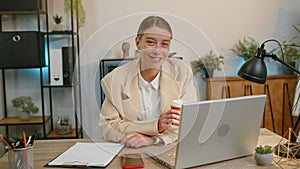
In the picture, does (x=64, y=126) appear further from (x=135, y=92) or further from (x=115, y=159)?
(x=135, y=92)

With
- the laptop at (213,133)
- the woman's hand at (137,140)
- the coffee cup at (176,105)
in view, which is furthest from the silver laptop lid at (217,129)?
the woman's hand at (137,140)

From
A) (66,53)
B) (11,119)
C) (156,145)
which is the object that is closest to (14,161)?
(156,145)

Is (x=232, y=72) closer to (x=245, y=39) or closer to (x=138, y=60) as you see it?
(x=245, y=39)

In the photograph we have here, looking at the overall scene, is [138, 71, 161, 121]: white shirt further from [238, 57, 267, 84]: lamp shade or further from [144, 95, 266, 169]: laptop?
[238, 57, 267, 84]: lamp shade

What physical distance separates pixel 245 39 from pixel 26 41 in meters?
2.05

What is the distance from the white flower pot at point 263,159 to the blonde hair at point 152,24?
57cm

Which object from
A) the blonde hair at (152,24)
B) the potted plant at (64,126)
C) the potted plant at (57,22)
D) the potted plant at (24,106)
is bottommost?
the potted plant at (64,126)

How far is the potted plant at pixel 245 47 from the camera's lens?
3.15m

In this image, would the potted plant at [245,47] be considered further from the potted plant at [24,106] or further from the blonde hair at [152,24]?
the blonde hair at [152,24]

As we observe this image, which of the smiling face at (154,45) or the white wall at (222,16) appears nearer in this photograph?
the smiling face at (154,45)

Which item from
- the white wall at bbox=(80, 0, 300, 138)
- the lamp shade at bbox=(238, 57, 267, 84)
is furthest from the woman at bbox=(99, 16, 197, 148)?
the white wall at bbox=(80, 0, 300, 138)

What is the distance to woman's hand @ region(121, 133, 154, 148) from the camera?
4.38 ft

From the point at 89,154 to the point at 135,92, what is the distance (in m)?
0.35

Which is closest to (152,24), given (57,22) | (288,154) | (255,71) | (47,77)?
(255,71)
